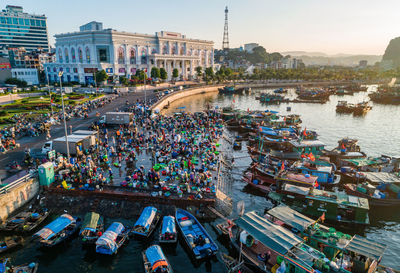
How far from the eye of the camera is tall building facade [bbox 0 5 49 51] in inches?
6403

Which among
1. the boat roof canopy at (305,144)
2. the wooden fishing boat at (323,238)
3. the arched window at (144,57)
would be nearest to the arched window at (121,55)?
the arched window at (144,57)

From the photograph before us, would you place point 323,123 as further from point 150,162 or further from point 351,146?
point 150,162

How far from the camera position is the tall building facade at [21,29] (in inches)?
6403

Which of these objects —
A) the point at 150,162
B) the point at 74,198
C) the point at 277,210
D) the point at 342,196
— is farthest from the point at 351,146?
the point at 74,198

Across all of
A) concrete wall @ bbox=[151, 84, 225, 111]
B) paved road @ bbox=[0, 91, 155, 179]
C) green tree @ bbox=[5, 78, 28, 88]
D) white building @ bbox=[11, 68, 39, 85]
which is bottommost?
paved road @ bbox=[0, 91, 155, 179]

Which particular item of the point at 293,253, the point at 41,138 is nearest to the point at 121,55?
the point at 41,138

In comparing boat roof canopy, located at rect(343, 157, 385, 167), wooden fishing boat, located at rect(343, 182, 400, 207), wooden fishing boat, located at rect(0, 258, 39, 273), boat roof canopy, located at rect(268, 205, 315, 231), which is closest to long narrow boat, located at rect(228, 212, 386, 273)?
boat roof canopy, located at rect(268, 205, 315, 231)

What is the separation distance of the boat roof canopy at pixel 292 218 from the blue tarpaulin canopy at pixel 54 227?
17.6 m

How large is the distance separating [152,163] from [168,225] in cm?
1404

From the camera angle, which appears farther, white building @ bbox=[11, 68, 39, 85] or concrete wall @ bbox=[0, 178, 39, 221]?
white building @ bbox=[11, 68, 39, 85]

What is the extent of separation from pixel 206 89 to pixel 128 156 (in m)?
95.3

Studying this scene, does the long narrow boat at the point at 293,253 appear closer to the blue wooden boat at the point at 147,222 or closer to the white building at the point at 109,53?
the blue wooden boat at the point at 147,222

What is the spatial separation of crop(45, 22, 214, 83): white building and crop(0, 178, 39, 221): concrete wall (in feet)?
298

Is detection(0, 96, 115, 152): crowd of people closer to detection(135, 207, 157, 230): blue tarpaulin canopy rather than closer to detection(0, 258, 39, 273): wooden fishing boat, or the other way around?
detection(0, 258, 39, 273): wooden fishing boat
